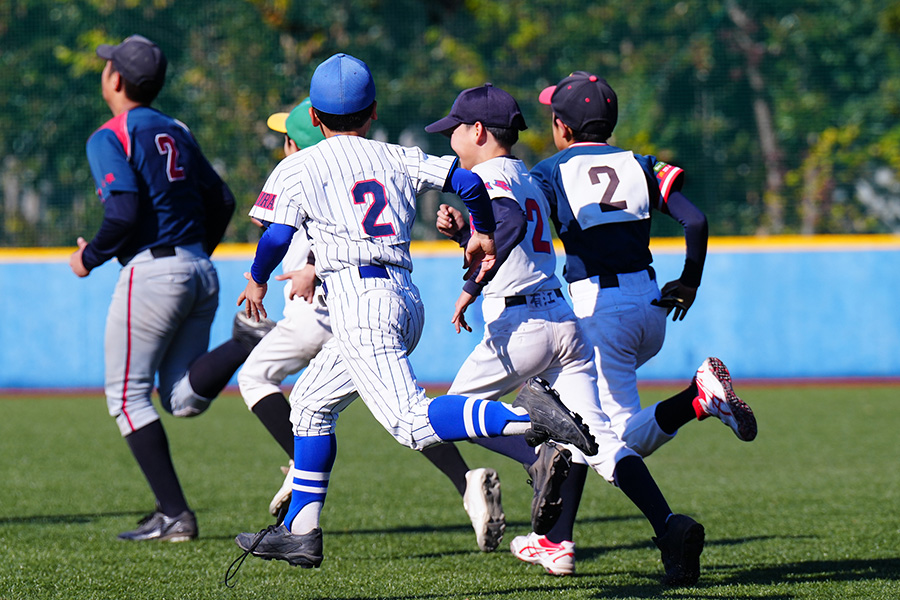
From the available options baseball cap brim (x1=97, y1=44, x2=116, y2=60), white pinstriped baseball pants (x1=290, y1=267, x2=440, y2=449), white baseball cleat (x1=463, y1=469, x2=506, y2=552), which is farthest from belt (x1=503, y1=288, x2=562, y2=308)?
baseball cap brim (x1=97, y1=44, x2=116, y2=60)

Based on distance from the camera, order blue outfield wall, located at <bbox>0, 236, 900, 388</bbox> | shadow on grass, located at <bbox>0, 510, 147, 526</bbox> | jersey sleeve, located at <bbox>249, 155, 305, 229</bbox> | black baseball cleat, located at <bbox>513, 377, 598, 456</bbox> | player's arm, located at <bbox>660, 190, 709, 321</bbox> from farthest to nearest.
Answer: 1. blue outfield wall, located at <bbox>0, 236, 900, 388</bbox>
2. shadow on grass, located at <bbox>0, 510, 147, 526</bbox>
3. player's arm, located at <bbox>660, 190, 709, 321</bbox>
4. jersey sleeve, located at <bbox>249, 155, 305, 229</bbox>
5. black baseball cleat, located at <bbox>513, 377, 598, 456</bbox>

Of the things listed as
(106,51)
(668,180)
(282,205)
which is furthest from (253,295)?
(106,51)

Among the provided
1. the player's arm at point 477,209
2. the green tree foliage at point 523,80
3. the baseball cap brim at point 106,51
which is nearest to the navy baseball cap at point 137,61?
the baseball cap brim at point 106,51

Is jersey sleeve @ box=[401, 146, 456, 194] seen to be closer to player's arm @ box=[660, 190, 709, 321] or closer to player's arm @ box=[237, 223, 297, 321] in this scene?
player's arm @ box=[237, 223, 297, 321]

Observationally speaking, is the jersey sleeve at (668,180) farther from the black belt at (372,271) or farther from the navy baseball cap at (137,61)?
the navy baseball cap at (137,61)

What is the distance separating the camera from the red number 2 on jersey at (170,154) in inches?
201

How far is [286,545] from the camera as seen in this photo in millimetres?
3740

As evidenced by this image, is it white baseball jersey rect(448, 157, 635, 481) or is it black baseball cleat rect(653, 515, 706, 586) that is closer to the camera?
black baseball cleat rect(653, 515, 706, 586)

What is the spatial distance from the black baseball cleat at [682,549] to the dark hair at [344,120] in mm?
1756

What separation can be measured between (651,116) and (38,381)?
321 inches

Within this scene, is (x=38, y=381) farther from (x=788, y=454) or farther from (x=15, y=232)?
(x=788, y=454)

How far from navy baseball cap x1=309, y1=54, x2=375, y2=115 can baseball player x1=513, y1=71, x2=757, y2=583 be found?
98 centimetres

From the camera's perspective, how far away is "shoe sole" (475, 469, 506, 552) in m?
4.47

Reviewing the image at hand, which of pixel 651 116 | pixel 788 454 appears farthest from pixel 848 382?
pixel 788 454
